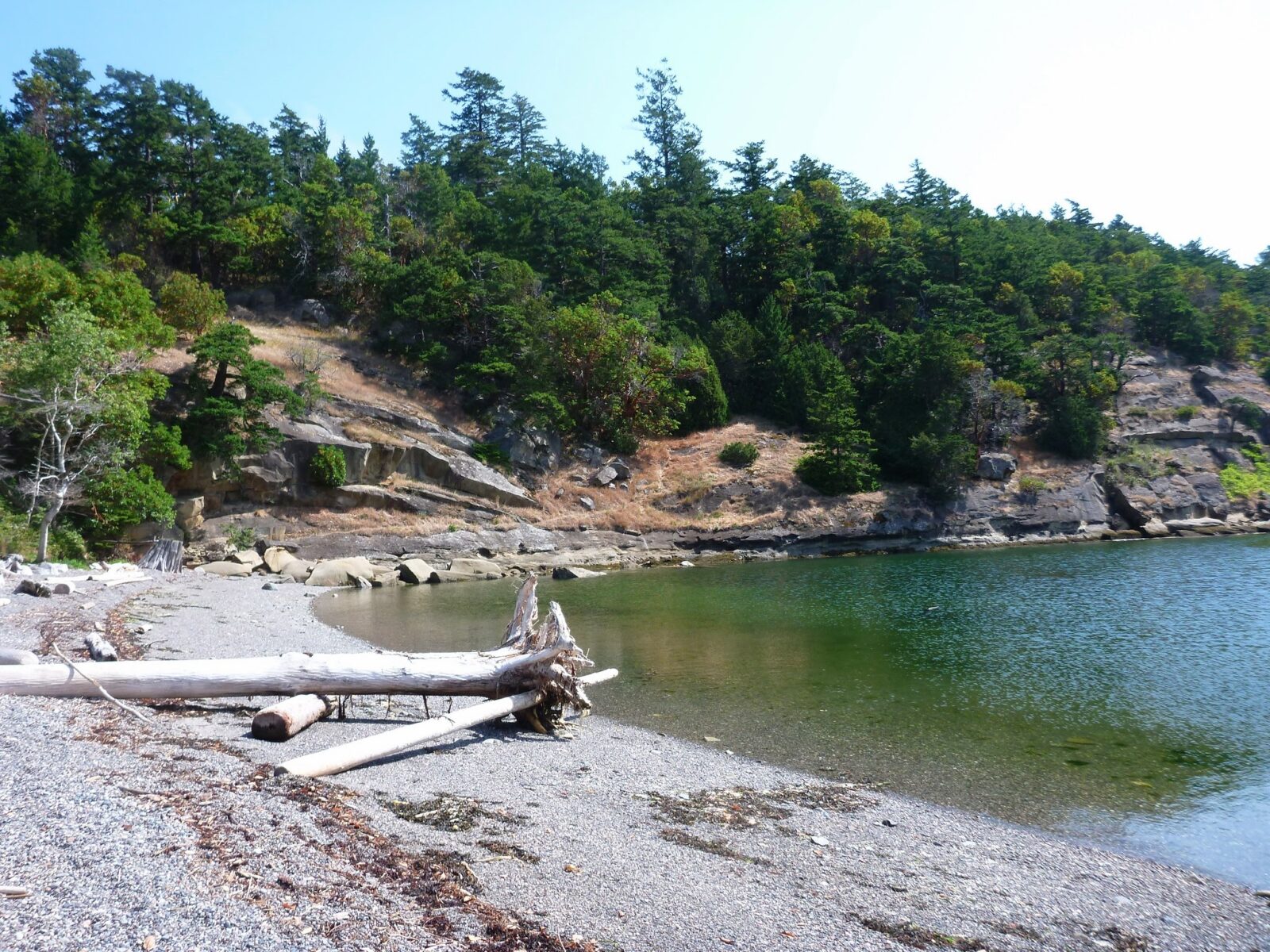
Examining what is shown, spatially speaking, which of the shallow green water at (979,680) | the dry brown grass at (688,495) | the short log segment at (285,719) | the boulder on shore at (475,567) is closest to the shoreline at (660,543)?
the dry brown grass at (688,495)

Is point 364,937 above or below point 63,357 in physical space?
below

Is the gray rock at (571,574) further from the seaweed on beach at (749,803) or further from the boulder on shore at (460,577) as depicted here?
the seaweed on beach at (749,803)

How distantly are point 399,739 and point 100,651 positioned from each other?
5023 millimetres

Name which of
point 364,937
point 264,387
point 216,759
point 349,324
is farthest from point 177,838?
point 349,324

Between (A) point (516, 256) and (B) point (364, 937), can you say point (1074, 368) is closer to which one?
(A) point (516, 256)

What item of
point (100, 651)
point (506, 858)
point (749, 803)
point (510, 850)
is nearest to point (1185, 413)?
point (749, 803)

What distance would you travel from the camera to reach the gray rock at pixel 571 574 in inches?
1356

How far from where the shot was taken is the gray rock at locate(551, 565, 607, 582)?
34.4 meters

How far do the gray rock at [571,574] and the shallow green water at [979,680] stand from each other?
362 centimetres

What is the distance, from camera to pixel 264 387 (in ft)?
119

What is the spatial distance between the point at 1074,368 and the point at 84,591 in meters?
55.4

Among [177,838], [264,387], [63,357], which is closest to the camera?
[177,838]

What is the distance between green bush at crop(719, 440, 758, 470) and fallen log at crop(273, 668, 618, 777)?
39.4 metres

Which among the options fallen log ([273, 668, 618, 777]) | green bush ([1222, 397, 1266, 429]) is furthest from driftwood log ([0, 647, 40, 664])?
green bush ([1222, 397, 1266, 429])
